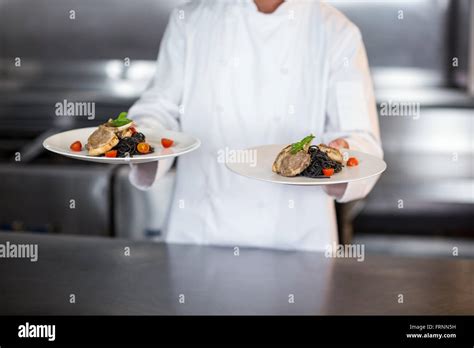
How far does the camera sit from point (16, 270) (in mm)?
1912

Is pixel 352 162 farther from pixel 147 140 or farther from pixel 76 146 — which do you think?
pixel 76 146

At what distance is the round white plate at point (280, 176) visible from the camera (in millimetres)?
1727

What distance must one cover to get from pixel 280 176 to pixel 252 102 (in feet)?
1.74

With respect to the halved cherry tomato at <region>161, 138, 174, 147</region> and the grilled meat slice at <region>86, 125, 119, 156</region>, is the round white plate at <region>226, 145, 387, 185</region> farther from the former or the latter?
the grilled meat slice at <region>86, 125, 119, 156</region>

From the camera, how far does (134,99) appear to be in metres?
3.64

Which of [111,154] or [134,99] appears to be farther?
[134,99]

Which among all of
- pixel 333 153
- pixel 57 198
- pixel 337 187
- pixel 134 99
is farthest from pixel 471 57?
pixel 57 198

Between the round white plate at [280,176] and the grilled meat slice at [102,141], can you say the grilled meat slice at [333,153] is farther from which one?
the grilled meat slice at [102,141]

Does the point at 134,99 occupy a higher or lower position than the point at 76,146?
higher

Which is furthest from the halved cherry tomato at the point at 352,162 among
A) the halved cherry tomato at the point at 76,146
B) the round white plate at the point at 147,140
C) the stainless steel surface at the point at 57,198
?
the stainless steel surface at the point at 57,198

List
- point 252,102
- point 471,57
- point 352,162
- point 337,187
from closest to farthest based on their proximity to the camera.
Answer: point 352,162
point 337,187
point 252,102
point 471,57

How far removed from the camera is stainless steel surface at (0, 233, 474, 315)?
1.68 meters
